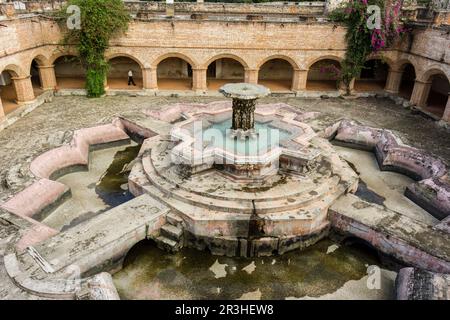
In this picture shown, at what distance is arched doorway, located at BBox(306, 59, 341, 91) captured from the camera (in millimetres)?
18984

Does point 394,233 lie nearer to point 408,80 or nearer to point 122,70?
point 408,80

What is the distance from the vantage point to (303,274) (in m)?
7.43

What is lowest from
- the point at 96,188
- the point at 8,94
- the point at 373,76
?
the point at 96,188

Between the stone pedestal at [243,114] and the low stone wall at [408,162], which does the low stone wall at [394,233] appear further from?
the stone pedestal at [243,114]

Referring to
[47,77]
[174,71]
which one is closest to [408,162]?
[174,71]

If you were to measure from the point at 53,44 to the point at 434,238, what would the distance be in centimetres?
1736

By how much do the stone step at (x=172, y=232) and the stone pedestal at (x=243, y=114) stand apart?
12.4ft

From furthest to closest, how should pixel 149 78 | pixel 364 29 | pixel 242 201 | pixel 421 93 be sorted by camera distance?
1. pixel 149 78
2. pixel 364 29
3. pixel 421 93
4. pixel 242 201

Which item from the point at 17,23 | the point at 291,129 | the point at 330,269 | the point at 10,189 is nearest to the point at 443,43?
the point at 291,129

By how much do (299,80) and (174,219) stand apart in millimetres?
12220

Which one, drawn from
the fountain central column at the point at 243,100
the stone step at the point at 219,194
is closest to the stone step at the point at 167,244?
the stone step at the point at 219,194

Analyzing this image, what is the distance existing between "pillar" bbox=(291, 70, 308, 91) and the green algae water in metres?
11.3

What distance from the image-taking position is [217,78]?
2016cm

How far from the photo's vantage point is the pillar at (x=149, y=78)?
17188mm
